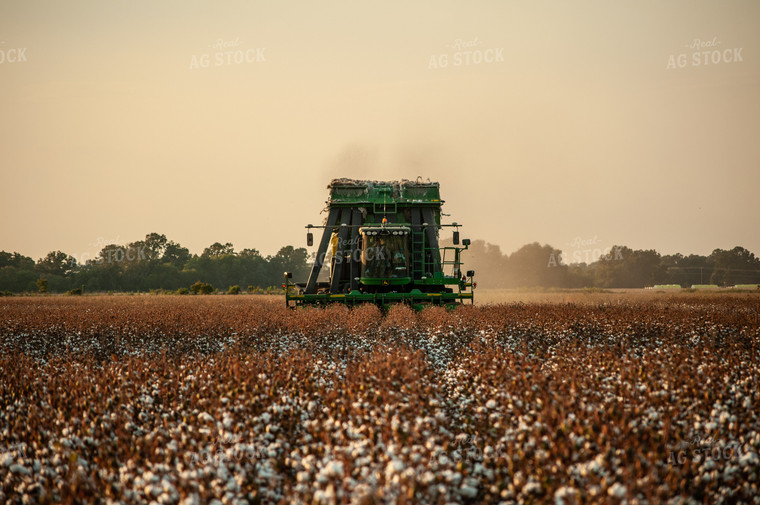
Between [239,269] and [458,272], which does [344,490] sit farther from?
[239,269]

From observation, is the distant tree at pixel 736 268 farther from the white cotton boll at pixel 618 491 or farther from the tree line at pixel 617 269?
the white cotton boll at pixel 618 491

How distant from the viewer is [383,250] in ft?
56.5

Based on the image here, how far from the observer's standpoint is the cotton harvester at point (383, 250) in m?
17.2

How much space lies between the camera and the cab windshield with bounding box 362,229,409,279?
56.5ft

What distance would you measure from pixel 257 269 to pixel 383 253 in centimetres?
6781

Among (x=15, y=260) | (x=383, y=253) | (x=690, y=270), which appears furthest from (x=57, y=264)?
(x=690, y=270)

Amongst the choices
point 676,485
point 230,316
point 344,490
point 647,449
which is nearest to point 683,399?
point 647,449

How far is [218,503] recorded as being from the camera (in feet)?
13.0

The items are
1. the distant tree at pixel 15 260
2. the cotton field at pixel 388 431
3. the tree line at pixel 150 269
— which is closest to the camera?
the cotton field at pixel 388 431

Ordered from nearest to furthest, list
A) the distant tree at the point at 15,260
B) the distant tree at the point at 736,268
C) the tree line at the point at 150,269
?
the tree line at the point at 150,269 < the distant tree at the point at 15,260 < the distant tree at the point at 736,268

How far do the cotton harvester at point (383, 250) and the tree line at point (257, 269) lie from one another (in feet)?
126

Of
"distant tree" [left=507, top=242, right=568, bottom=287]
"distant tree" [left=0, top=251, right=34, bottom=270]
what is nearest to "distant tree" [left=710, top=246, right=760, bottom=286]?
"distant tree" [left=507, top=242, right=568, bottom=287]

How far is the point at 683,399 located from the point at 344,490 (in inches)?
134

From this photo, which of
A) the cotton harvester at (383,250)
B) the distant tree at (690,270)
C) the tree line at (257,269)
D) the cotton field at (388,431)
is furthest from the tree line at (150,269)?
the distant tree at (690,270)
